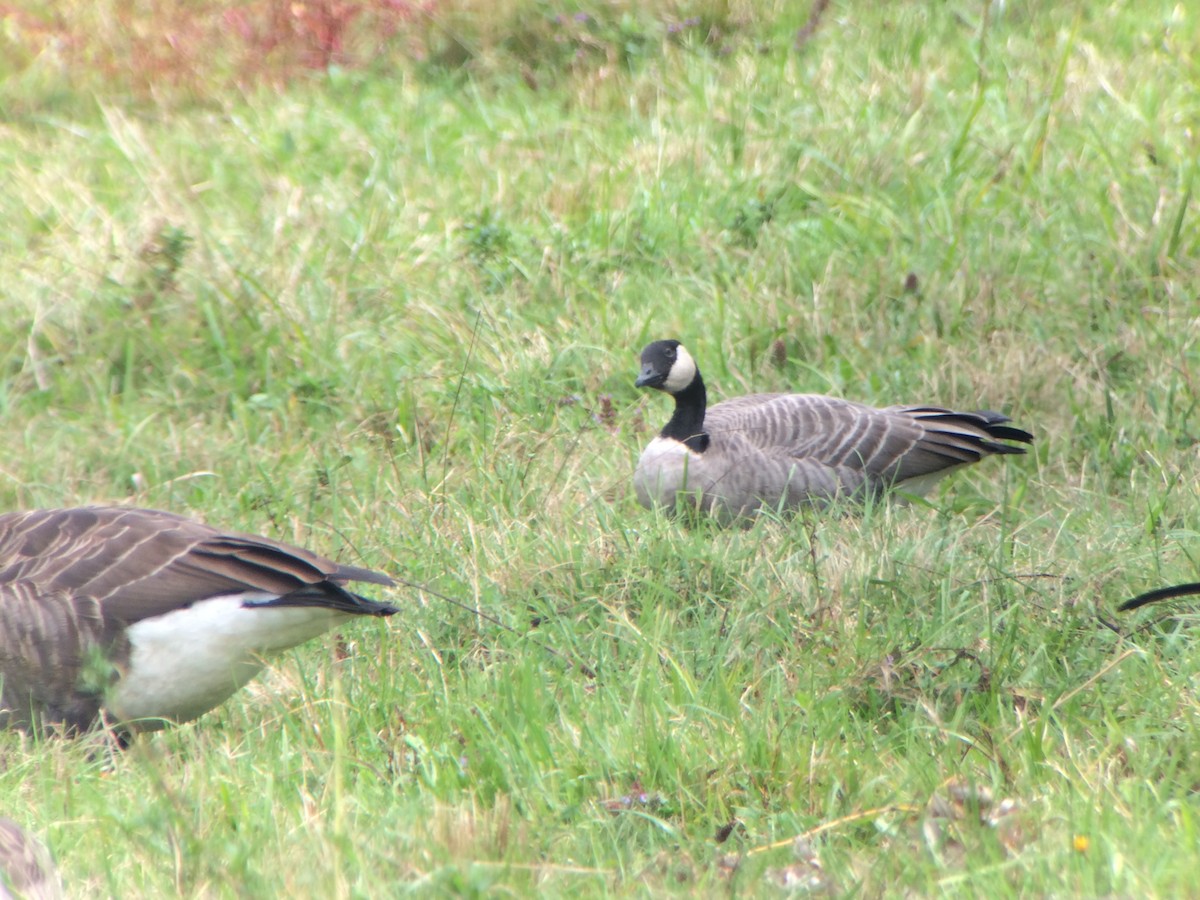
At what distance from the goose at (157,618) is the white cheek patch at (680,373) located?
198cm

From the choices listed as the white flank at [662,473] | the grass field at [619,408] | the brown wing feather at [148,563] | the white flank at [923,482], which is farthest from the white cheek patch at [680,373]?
the brown wing feather at [148,563]

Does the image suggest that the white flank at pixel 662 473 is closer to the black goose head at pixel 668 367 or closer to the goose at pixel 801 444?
the goose at pixel 801 444

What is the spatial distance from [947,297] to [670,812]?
3.81 m

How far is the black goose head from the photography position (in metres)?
5.76

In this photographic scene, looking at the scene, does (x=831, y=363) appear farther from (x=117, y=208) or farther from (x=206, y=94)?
(x=206, y=94)

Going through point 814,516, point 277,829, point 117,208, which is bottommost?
point 814,516

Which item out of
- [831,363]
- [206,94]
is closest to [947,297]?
[831,363]

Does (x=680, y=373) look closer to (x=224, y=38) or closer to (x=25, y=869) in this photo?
(x=25, y=869)

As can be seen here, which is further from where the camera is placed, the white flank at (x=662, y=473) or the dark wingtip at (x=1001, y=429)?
the dark wingtip at (x=1001, y=429)

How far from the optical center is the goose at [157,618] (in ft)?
13.6

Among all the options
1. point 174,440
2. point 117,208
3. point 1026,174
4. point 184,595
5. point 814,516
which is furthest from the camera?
point 117,208

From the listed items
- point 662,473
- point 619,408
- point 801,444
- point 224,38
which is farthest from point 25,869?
point 224,38

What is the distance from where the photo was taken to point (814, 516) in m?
5.24

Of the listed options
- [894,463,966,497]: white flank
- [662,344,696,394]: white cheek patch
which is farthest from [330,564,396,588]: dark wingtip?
[894,463,966,497]: white flank
